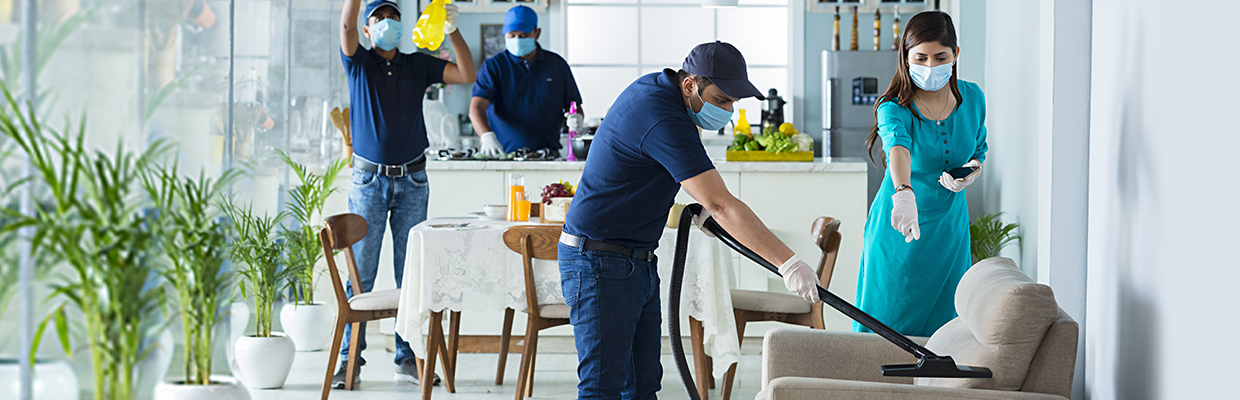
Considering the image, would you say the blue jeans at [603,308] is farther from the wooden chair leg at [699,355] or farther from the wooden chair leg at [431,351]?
the wooden chair leg at [431,351]

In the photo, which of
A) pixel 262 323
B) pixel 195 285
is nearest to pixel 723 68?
pixel 195 285

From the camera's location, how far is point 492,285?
3.28 metres

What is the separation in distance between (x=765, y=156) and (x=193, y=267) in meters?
2.77

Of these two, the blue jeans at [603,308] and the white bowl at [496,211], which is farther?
the white bowl at [496,211]

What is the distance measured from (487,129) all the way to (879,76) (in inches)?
108

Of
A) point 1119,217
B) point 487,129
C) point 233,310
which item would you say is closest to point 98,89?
point 233,310

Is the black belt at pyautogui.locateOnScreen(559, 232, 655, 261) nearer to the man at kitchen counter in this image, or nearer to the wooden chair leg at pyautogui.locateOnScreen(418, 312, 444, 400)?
the man at kitchen counter

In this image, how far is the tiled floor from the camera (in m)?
3.53

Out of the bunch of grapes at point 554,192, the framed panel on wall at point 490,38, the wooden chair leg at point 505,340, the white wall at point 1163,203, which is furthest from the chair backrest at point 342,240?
the framed panel on wall at point 490,38

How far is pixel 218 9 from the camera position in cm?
327

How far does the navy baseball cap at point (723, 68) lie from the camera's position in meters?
2.02

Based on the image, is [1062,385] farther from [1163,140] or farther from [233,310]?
[233,310]

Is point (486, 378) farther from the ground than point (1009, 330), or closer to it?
closer to it

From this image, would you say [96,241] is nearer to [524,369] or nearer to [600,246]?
[600,246]
